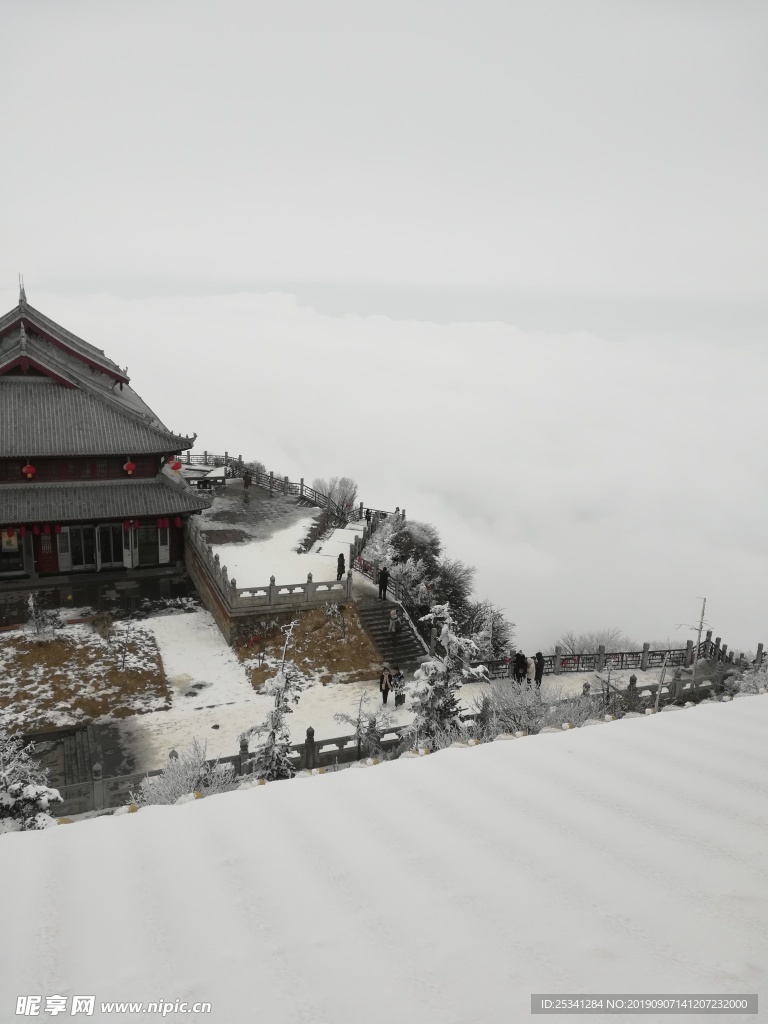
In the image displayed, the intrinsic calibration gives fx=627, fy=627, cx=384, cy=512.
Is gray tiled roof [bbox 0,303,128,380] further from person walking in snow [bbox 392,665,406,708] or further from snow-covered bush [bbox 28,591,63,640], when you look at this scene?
person walking in snow [bbox 392,665,406,708]

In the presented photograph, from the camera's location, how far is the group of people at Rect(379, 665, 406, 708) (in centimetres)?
2120

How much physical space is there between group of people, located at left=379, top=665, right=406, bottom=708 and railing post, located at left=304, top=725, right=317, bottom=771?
4.21 meters

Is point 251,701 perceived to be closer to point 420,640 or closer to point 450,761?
point 420,640

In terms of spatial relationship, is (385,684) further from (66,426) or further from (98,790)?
(66,426)

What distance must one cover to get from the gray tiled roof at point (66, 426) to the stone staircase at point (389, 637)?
11798 millimetres

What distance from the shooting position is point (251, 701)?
2109 centimetres

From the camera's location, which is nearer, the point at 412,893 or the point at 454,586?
the point at 412,893

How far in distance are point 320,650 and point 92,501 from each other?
12.7 metres

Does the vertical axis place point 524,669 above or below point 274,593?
below

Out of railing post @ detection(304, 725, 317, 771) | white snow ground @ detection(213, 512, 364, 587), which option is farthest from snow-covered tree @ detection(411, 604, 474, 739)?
white snow ground @ detection(213, 512, 364, 587)

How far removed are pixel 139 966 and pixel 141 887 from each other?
1088 mm

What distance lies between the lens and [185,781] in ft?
45.1

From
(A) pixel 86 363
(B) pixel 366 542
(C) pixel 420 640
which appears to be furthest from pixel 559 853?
(A) pixel 86 363

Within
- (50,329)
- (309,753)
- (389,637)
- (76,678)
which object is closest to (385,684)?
(389,637)
